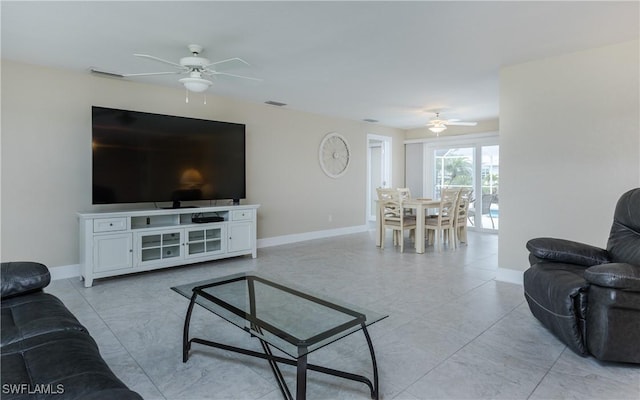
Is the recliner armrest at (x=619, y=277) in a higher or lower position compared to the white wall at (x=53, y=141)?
lower

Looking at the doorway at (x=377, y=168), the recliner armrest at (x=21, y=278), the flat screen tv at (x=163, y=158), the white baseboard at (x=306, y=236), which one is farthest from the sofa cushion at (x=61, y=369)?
the doorway at (x=377, y=168)

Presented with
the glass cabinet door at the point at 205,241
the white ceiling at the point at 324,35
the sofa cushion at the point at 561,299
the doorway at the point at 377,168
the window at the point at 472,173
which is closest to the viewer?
the sofa cushion at the point at 561,299

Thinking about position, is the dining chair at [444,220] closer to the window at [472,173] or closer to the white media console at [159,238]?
the window at [472,173]

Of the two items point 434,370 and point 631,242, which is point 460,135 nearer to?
point 631,242

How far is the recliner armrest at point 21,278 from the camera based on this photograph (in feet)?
5.79

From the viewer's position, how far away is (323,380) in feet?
6.21

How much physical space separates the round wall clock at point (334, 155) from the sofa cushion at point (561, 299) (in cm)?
452

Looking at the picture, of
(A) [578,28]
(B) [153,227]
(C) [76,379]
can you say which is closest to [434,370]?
(C) [76,379]

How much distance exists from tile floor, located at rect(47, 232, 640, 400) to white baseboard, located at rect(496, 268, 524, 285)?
0.14 meters

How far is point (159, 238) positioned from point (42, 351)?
299 centimetres

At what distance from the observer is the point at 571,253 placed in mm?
2539

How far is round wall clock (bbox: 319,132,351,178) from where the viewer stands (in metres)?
6.62

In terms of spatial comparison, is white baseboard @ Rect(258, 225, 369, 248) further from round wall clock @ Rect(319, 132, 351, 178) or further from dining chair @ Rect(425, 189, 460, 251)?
dining chair @ Rect(425, 189, 460, 251)

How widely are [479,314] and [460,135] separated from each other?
217 inches
